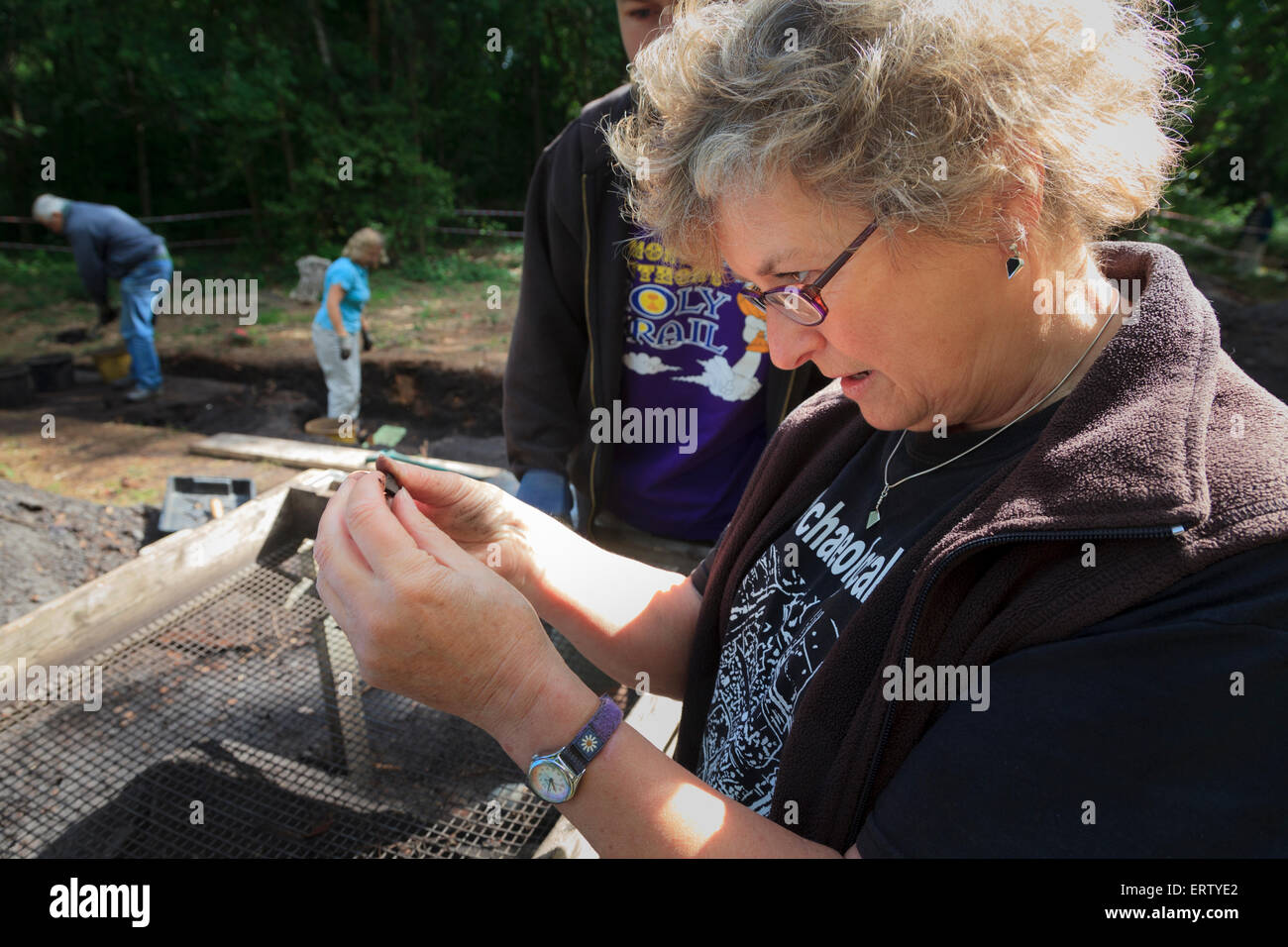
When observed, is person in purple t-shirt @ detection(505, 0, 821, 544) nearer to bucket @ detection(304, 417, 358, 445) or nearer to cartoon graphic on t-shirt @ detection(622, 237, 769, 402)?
cartoon graphic on t-shirt @ detection(622, 237, 769, 402)

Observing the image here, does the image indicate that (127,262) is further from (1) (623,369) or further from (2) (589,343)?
(1) (623,369)

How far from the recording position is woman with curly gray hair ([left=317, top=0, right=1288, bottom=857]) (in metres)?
0.85

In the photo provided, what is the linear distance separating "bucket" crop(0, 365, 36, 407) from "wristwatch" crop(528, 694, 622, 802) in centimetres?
977

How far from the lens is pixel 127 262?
360 inches

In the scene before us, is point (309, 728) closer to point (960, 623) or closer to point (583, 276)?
point (583, 276)

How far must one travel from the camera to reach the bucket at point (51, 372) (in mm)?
9172

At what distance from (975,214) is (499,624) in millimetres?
829

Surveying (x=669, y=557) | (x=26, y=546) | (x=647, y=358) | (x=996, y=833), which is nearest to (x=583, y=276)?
(x=647, y=358)

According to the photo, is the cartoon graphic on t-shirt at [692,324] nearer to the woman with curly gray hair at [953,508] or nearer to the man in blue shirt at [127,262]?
the woman with curly gray hair at [953,508]

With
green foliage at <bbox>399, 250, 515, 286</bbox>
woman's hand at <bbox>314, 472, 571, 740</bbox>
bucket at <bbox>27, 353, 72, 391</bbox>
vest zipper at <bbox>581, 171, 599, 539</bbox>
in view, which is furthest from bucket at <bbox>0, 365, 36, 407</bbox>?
woman's hand at <bbox>314, 472, 571, 740</bbox>

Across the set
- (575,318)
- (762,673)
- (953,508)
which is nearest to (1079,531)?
(953,508)

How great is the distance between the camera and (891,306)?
1.14m

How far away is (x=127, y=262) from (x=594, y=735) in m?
10.0

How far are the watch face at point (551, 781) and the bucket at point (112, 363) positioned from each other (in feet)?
33.3
